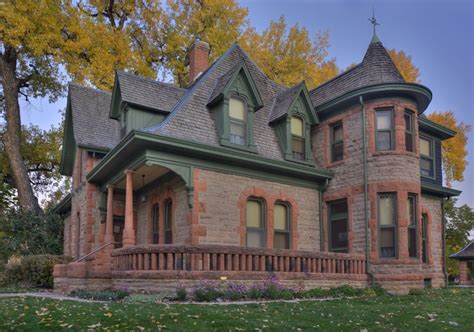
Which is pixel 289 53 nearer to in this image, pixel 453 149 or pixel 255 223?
pixel 453 149

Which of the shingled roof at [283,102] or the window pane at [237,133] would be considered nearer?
the window pane at [237,133]

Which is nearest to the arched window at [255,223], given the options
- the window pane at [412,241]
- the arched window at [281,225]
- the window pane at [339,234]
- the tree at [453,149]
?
the arched window at [281,225]

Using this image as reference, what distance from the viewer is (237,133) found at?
15914 mm

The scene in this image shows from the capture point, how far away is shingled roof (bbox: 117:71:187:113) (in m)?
16.0

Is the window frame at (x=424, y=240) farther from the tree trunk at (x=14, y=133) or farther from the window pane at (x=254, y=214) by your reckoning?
the tree trunk at (x=14, y=133)

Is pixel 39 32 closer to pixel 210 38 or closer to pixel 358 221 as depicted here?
pixel 210 38

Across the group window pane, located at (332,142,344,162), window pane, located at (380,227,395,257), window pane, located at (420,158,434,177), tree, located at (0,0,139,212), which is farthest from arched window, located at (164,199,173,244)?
tree, located at (0,0,139,212)

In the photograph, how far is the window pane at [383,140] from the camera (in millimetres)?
15953

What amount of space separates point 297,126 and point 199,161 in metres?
4.92

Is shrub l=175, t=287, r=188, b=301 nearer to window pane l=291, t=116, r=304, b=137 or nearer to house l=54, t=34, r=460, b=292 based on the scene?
house l=54, t=34, r=460, b=292

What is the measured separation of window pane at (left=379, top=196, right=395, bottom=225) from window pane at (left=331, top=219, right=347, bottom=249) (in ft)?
4.77

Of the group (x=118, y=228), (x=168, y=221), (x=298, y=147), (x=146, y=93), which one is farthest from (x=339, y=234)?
(x=118, y=228)

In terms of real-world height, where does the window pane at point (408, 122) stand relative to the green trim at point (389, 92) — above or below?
below

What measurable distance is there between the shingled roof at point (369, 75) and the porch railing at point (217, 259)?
6.11 metres
